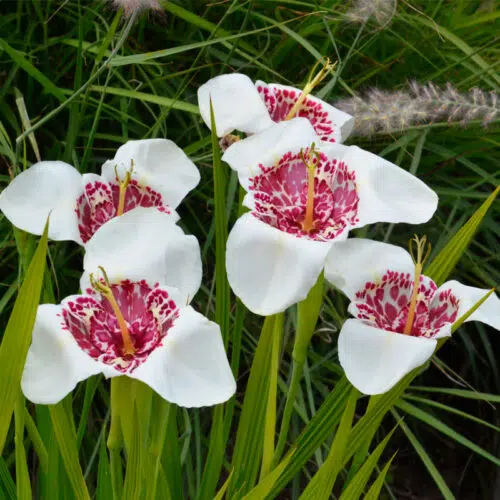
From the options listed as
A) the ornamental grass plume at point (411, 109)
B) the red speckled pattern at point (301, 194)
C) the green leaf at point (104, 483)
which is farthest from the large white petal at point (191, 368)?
the ornamental grass plume at point (411, 109)

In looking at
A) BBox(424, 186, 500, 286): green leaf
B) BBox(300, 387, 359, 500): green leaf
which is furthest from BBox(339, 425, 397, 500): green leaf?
BBox(424, 186, 500, 286): green leaf

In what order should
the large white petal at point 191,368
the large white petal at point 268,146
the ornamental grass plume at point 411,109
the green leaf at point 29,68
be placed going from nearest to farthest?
the large white petal at point 191,368, the large white petal at point 268,146, the ornamental grass plume at point 411,109, the green leaf at point 29,68

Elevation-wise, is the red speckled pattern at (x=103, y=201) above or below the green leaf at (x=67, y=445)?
above

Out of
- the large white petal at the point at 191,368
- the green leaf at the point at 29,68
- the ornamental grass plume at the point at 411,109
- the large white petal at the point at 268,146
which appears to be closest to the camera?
the large white petal at the point at 191,368

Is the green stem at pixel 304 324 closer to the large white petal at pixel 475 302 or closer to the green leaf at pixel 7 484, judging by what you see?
the large white petal at pixel 475 302

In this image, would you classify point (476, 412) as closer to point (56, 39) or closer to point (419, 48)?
point (419, 48)

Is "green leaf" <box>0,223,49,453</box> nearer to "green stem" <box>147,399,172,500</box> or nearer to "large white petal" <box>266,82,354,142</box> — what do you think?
"green stem" <box>147,399,172,500</box>

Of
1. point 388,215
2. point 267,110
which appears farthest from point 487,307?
point 267,110
